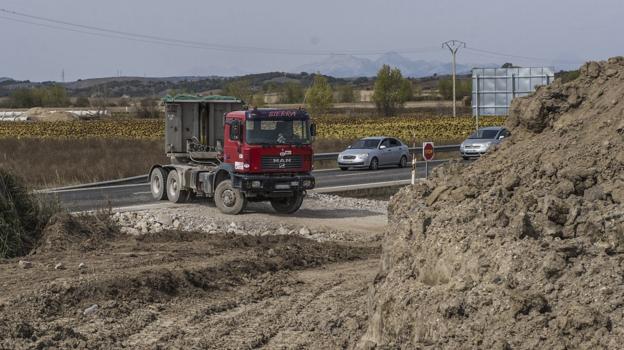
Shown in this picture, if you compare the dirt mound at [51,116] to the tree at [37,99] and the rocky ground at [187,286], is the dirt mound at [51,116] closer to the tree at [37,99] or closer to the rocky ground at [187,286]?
the tree at [37,99]

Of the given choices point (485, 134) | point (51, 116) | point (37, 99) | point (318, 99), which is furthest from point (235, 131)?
point (37, 99)

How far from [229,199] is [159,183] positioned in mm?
3992

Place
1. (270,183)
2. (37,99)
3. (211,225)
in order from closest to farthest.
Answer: (211,225), (270,183), (37,99)

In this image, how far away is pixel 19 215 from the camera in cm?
1847

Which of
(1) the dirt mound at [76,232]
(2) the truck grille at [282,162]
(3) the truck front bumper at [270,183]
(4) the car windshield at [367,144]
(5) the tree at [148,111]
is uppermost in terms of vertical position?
(5) the tree at [148,111]

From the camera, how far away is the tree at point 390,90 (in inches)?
5012

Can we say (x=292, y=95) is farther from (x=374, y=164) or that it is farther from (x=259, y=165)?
(x=259, y=165)

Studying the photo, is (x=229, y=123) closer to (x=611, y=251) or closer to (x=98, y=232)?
(x=98, y=232)

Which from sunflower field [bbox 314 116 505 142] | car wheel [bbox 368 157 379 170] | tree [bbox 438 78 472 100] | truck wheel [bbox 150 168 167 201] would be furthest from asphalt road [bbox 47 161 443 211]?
tree [bbox 438 78 472 100]

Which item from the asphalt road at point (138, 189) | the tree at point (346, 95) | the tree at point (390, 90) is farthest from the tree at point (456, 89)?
the asphalt road at point (138, 189)

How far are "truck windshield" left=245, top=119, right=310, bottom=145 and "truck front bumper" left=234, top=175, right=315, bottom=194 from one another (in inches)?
32.0

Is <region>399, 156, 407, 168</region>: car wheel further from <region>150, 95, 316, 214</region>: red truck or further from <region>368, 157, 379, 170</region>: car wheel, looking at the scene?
<region>150, 95, 316, 214</region>: red truck

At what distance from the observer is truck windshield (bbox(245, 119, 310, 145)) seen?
2292 cm

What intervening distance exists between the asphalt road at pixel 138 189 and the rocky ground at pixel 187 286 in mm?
2656
